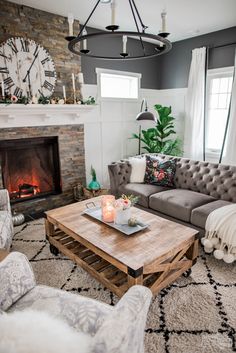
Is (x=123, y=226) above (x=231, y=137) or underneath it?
underneath

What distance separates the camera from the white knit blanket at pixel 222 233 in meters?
2.33

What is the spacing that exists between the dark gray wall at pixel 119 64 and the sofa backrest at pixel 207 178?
200 centimetres

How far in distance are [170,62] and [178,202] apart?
3.24 meters

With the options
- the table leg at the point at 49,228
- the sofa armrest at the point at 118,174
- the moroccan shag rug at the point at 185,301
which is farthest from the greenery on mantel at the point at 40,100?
the moroccan shag rug at the point at 185,301

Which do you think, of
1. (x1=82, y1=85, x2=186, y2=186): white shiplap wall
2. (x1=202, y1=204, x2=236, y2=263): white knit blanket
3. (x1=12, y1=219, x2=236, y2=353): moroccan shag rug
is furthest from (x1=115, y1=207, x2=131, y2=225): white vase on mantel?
(x1=82, y1=85, x2=186, y2=186): white shiplap wall

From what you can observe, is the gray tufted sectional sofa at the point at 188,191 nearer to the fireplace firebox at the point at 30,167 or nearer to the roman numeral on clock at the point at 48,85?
the fireplace firebox at the point at 30,167

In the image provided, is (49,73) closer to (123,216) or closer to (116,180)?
(116,180)

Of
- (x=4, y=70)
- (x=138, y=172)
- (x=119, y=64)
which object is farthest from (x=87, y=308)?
(x=119, y=64)

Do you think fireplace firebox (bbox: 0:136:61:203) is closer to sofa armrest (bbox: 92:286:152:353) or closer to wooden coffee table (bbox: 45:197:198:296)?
wooden coffee table (bbox: 45:197:198:296)

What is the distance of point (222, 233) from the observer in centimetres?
240

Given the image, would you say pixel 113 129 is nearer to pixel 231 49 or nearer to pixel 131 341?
pixel 231 49

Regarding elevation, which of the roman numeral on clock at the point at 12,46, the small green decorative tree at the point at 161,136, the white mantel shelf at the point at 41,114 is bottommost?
the small green decorative tree at the point at 161,136

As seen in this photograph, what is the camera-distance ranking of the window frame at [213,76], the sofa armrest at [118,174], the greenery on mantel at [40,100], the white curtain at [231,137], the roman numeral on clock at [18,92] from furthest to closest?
the window frame at [213,76]
the white curtain at [231,137]
the sofa armrest at [118,174]
the roman numeral on clock at [18,92]
the greenery on mantel at [40,100]

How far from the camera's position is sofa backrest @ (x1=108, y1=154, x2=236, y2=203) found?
307 cm
